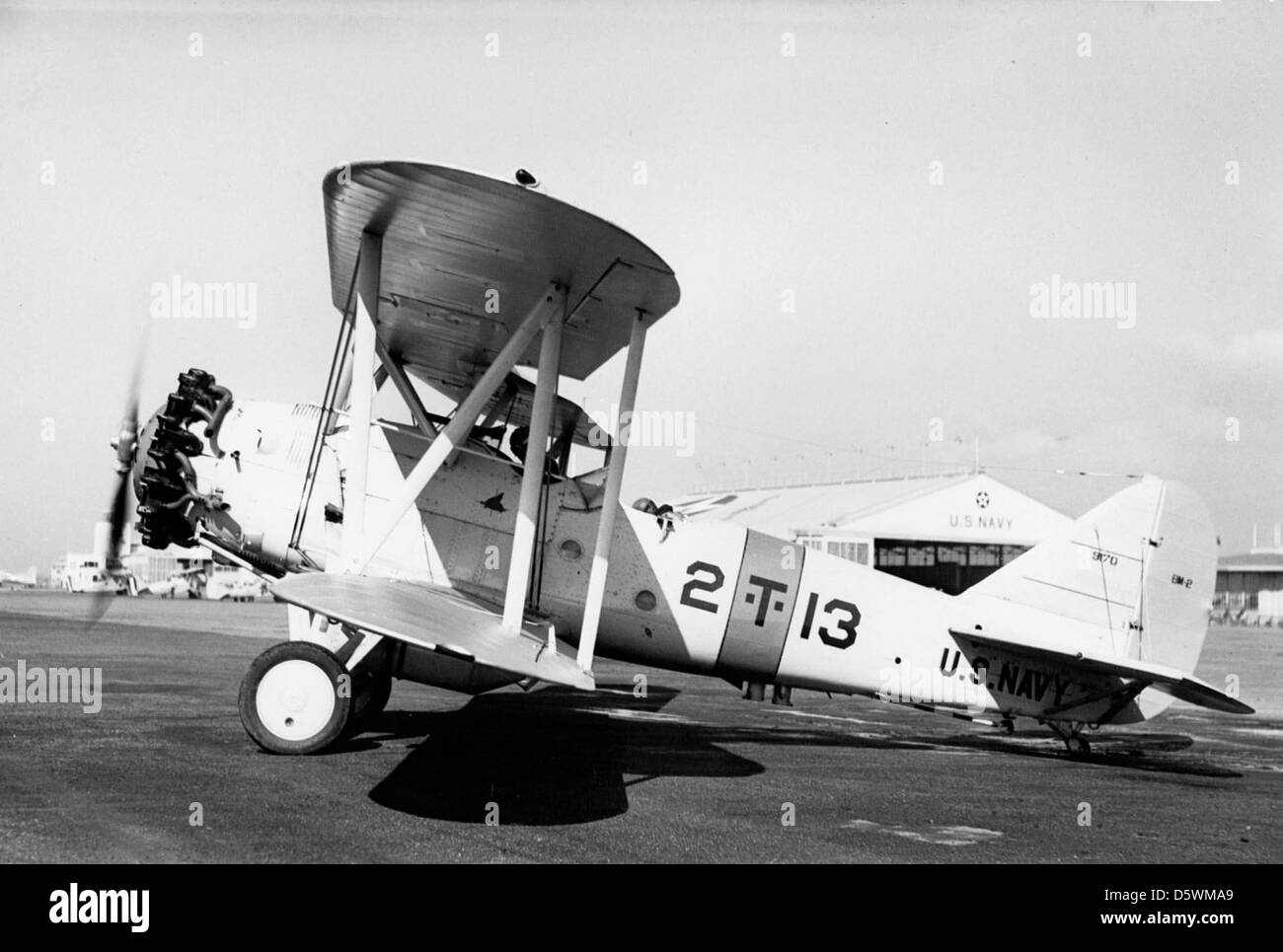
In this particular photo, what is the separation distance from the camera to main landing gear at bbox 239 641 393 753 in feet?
24.1

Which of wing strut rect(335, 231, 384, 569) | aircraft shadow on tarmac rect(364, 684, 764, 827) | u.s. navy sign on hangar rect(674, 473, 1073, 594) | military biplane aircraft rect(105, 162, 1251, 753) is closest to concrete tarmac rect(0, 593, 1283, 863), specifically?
aircraft shadow on tarmac rect(364, 684, 764, 827)

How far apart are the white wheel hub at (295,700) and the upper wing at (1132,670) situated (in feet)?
17.1

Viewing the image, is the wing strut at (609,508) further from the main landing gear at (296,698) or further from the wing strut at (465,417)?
the main landing gear at (296,698)

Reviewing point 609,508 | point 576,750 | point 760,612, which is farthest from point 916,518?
point 609,508

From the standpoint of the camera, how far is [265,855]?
504 centimetres

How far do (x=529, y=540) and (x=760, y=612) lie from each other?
2.59 meters

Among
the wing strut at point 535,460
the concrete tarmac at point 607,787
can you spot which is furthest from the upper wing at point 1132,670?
the wing strut at point 535,460

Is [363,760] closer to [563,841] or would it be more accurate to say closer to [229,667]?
[563,841]

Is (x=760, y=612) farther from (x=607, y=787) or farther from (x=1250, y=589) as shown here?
(x=1250, y=589)

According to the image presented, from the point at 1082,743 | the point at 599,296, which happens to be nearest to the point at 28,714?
the point at 599,296

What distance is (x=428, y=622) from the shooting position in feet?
19.7

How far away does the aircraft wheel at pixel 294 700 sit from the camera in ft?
24.1

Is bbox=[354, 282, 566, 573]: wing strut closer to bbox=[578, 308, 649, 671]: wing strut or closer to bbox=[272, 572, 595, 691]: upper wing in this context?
bbox=[272, 572, 595, 691]: upper wing

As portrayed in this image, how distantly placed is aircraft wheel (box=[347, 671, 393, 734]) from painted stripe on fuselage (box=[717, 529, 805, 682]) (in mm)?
2856
